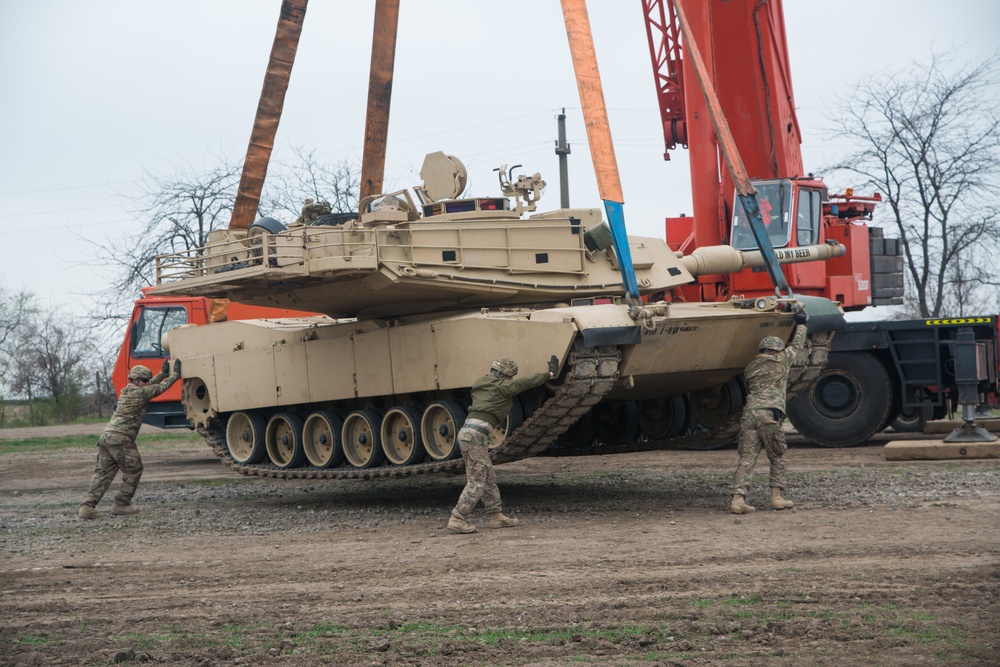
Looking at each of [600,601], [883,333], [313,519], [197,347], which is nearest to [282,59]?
[197,347]

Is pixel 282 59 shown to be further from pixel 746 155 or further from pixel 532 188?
pixel 746 155

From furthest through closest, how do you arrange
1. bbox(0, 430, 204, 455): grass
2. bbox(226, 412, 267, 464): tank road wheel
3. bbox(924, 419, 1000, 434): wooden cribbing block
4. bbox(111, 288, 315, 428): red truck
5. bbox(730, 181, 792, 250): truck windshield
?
bbox(0, 430, 204, 455): grass, bbox(111, 288, 315, 428): red truck, bbox(924, 419, 1000, 434): wooden cribbing block, bbox(730, 181, 792, 250): truck windshield, bbox(226, 412, 267, 464): tank road wheel

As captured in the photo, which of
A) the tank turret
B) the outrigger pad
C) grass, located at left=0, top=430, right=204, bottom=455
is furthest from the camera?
grass, located at left=0, top=430, right=204, bottom=455

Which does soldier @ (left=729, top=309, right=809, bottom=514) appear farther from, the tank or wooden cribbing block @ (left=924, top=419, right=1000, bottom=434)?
wooden cribbing block @ (left=924, top=419, right=1000, bottom=434)

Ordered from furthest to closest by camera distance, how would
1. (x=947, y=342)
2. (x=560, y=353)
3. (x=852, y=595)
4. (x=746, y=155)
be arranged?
(x=746, y=155) → (x=947, y=342) → (x=560, y=353) → (x=852, y=595)

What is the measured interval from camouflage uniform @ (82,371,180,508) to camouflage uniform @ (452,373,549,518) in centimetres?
447

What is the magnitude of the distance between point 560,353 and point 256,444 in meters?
5.36

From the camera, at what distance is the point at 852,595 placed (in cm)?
706

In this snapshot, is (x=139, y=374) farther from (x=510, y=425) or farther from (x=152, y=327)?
(x=152, y=327)

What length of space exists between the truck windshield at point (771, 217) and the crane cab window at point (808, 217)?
197 millimetres

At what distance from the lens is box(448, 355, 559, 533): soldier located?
34.8 feet

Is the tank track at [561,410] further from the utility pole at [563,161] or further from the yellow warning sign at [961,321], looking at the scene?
the utility pole at [563,161]

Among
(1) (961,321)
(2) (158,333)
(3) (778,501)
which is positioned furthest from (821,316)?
(2) (158,333)

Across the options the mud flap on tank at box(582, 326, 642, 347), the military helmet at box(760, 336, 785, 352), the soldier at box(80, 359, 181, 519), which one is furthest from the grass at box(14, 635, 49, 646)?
the military helmet at box(760, 336, 785, 352)
